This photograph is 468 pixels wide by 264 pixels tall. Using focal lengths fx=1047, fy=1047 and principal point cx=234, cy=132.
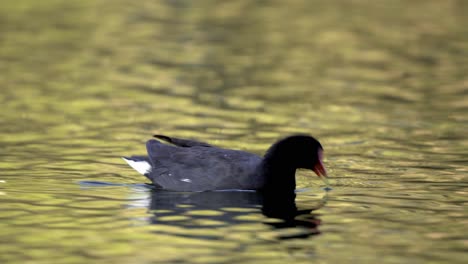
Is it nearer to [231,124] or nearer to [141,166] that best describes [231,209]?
[141,166]

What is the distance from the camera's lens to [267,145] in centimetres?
1455

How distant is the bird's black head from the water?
1.38 ft

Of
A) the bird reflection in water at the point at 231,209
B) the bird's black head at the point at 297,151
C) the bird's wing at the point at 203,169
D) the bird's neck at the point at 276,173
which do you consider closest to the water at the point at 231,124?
the bird reflection in water at the point at 231,209

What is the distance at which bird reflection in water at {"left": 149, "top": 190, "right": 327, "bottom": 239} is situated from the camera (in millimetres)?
10156

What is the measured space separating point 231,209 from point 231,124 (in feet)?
17.7

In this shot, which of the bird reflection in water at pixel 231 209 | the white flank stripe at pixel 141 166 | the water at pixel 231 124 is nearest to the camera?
the water at pixel 231 124

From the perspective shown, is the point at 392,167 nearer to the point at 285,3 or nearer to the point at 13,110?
the point at 13,110

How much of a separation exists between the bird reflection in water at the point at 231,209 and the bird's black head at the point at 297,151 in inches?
14.6

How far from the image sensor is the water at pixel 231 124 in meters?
9.48

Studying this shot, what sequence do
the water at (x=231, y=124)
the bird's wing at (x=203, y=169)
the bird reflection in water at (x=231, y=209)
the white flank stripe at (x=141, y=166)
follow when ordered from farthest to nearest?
the white flank stripe at (x=141, y=166), the bird's wing at (x=203, y=169), the bird reflection in water at (x=231, y=209), the water at (x=231, y=124)

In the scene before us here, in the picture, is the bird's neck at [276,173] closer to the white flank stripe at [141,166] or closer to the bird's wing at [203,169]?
the bird's wing at [203,169]

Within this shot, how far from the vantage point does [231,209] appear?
35.2 feet

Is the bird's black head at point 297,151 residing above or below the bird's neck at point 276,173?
above

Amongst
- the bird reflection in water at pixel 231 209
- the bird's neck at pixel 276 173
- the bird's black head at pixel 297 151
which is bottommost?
the bird reflection in water at pixel 231 209
